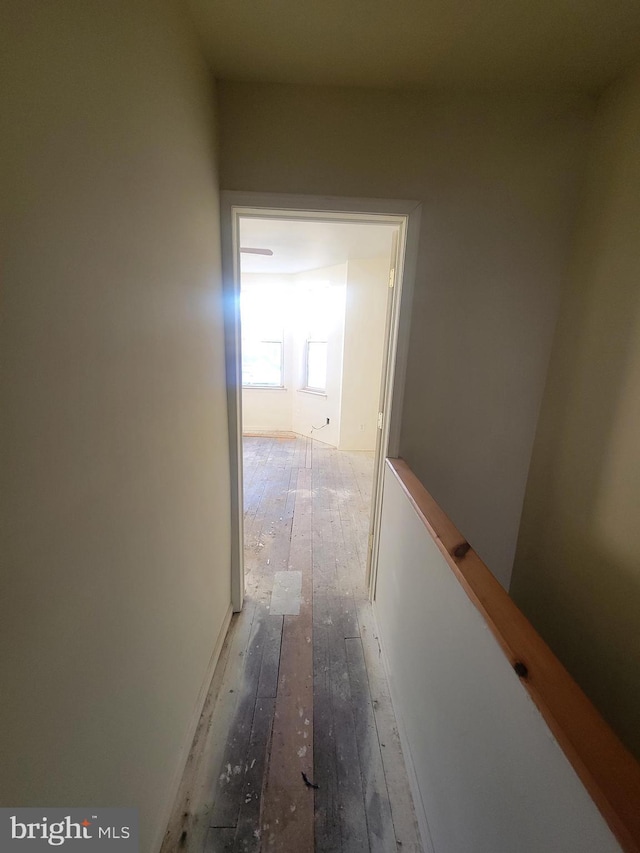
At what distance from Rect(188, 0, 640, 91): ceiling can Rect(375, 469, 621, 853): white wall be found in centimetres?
164

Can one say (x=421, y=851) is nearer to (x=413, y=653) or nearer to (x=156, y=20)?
(x=413, y=653)

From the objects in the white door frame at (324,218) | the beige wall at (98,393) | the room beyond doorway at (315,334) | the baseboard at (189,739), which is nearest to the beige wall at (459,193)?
the white door frame at (324,218)

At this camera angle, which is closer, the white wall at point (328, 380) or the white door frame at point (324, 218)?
the white door frame at point (324, 218)

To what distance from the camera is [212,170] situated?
1289 millimetres

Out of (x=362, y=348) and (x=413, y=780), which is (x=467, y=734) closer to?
(x=413, y=780)

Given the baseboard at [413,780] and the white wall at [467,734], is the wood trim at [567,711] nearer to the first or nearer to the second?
the white wall at [467,734]

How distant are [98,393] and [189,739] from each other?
140 cm

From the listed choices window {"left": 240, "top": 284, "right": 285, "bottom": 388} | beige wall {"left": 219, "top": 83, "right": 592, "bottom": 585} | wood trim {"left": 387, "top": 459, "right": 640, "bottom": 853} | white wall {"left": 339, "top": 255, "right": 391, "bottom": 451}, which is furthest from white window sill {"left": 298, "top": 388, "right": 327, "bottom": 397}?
wood trim {"left": 387, "top": 459, "right": 640, "bottom": 853}

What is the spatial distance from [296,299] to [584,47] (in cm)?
432

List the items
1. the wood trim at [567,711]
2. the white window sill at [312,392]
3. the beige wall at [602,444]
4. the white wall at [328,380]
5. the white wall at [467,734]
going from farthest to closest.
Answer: the white window sill at [312,392]
the white wall at [328,380]
the beige wall at [602,444]
the white wall at [467,734]
the wood trim at [567,711]

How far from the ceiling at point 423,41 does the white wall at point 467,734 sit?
164cm

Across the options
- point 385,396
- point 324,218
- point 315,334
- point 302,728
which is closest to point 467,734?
point 302,728

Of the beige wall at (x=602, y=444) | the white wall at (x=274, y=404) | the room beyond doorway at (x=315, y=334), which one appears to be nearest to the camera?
the beige wall at (x=602, y=444)

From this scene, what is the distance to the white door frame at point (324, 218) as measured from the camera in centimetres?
139
